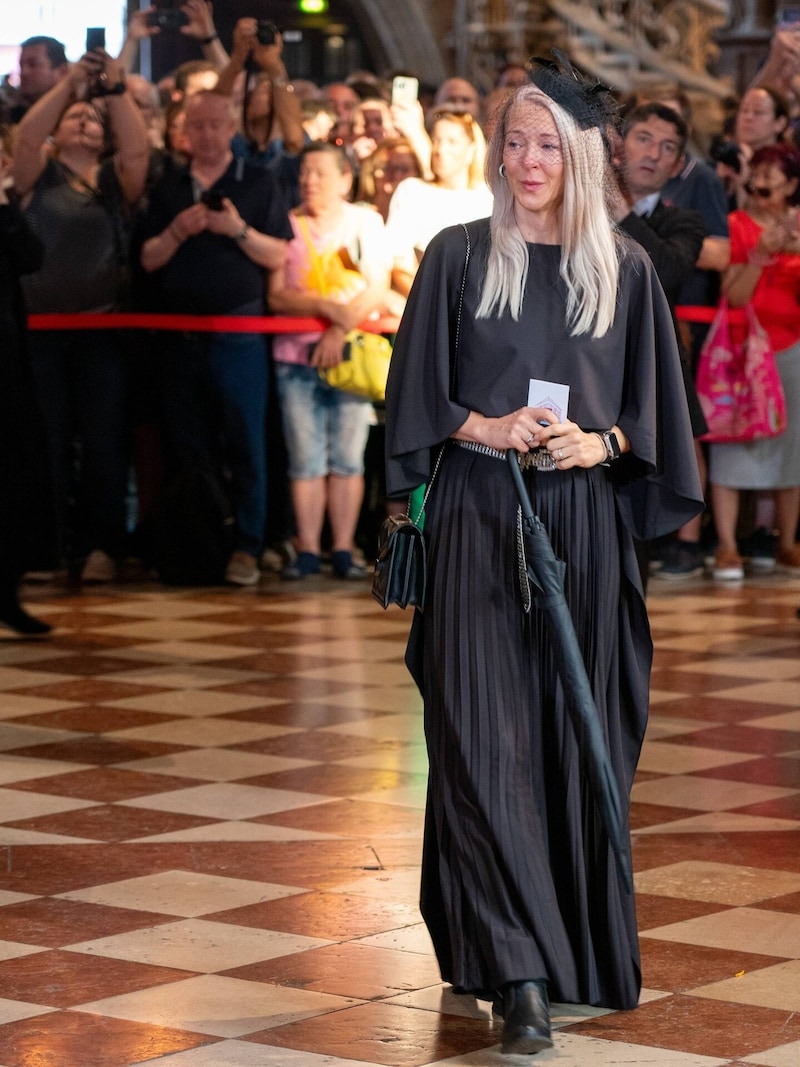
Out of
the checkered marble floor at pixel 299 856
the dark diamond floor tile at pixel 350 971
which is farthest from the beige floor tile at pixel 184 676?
the dark diamond floor tile at pixel 350 971

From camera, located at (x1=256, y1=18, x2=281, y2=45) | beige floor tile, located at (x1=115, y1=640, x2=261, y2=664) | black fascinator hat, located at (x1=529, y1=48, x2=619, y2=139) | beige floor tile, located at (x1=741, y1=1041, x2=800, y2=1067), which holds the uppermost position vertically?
camera, located at (x1=256, y1=18, x2=281, y2=45)

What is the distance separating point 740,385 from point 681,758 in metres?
4.30

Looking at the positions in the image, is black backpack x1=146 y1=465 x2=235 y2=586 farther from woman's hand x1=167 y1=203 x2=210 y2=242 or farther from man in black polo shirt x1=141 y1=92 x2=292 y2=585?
woman's hand x1=167 y1=203 x2=210 y2=242

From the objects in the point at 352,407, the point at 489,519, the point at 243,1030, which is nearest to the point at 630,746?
the point at 489,519

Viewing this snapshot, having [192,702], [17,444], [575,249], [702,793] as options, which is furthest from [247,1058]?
[17,444]

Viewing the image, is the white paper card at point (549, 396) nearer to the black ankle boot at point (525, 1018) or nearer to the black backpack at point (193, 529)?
the black ankle boot at point (525, 1018)

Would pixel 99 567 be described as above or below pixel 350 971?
below

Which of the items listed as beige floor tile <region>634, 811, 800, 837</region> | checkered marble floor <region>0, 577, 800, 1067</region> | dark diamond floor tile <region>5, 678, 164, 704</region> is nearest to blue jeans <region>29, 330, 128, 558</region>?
checkered marble floor <region>0, 577, 800, 1067</region>

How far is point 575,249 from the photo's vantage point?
413 cm

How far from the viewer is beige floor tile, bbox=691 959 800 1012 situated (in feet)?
13.8

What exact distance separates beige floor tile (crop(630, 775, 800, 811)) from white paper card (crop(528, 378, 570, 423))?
6.96 ft

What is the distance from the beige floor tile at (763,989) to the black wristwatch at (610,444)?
107cm

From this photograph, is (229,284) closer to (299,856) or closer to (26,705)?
(26,705)

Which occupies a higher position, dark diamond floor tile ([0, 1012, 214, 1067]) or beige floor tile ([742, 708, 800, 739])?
dark diamond floor tile ([0, 1012, 214, 1067])
